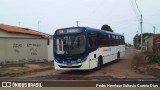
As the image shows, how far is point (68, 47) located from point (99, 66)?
12.7 ft

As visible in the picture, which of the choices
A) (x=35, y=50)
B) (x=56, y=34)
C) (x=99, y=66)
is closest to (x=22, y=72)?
(x=56, y=34)

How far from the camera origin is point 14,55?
27.4 meters

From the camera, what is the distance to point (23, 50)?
28.8 metres

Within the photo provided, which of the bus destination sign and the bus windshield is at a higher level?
the bus destination sign

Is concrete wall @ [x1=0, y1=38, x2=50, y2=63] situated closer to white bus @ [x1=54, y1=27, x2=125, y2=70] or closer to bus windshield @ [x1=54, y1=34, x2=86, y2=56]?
white bus @ [x1=54, y1=27, x2=125, y2=70]

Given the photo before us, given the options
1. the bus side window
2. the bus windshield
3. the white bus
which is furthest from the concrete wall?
the bus side window

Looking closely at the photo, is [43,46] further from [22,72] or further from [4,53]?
[22,72]

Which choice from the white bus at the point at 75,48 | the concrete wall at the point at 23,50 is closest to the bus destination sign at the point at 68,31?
the white bus at the point at 75,48

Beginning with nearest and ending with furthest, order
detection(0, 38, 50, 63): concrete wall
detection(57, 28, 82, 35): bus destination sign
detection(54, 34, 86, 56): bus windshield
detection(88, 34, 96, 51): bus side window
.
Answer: detection(54, 34, 86, 56): bus windshield, detection(57, 28, 82, 35): bus destination sign, detection(88, 34, 96, 51): bus side window, detection(0, 38, 50, 63): concrete wall

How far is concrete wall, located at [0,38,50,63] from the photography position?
26.7m

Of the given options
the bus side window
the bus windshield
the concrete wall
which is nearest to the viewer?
the bus windshield

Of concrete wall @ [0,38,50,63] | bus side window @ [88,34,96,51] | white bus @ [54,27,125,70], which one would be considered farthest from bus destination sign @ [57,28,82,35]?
concrete wall @ [0,38,50,63]

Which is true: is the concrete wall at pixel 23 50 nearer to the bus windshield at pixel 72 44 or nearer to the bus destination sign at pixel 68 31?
the bus destination sign at pixel 68 31

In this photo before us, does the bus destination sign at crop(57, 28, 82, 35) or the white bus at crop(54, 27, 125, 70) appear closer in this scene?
the white bus at crop(54, 27, 125, 70)
